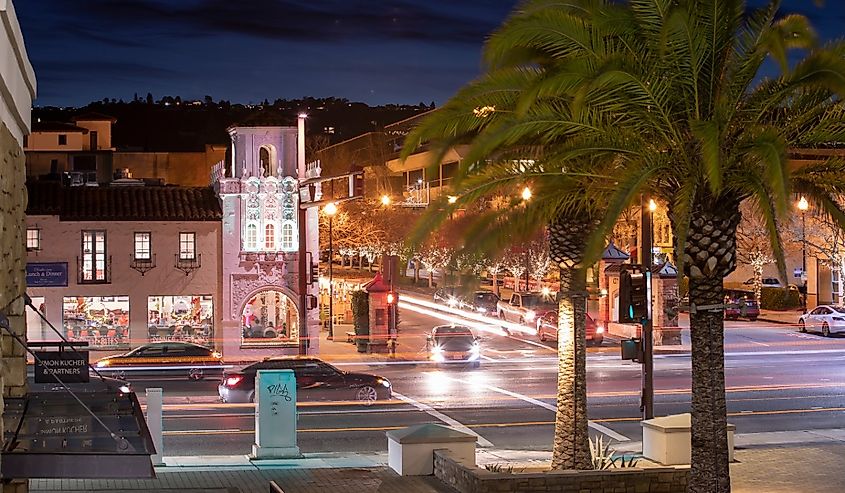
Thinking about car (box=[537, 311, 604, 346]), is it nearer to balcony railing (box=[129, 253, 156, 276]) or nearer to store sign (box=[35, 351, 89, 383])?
balcony railing (box=[129, 253, 156, 276])

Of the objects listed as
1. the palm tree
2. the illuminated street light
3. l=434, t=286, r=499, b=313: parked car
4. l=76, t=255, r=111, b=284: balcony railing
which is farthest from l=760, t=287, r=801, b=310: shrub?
the palm tree

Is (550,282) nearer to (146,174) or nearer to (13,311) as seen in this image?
(146,174)

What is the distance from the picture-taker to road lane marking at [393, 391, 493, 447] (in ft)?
84.5

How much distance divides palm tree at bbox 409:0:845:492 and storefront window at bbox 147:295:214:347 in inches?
1259

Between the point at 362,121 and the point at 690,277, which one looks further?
the point at 362,121

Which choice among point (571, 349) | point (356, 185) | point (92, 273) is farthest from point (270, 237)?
point (571, 349)

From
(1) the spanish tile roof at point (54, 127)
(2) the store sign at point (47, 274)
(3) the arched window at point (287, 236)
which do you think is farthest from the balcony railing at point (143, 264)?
(1) the spanish tile roof at point (54, 127)

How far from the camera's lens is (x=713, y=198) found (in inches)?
595

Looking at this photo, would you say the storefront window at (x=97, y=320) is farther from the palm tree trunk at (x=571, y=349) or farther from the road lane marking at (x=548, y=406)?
the palm tree trunk at (x=571, y=349)

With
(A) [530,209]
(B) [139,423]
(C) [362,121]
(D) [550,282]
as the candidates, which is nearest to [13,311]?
(B) [139,423]

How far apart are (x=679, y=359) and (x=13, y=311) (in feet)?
115

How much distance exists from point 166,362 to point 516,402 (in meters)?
12.1

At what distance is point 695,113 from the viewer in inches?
594

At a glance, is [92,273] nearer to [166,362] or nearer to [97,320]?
[97,320]
